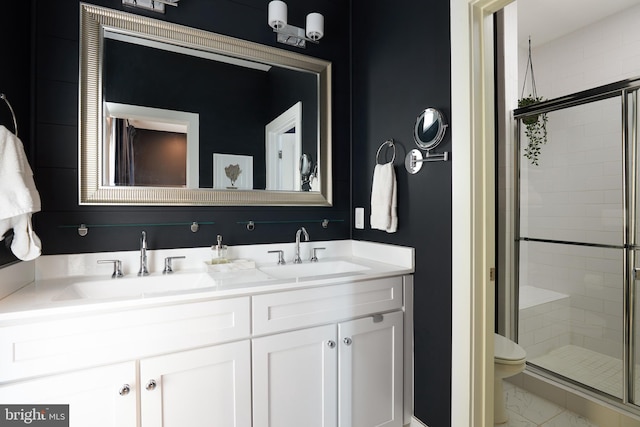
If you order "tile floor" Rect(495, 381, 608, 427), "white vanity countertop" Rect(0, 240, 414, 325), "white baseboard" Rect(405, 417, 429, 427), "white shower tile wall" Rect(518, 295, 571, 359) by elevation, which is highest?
"white vanity countertop" Rect(0, 240, 414, 325)

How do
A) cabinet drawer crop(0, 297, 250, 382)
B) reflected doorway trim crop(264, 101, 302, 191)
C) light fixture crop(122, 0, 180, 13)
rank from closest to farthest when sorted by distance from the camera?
cabinet drawer crop(0, 297, 250, 382) < light fixture crop(122, 0, 180, 13) < reflected doorway trim crop(264, 101, 302, 191)

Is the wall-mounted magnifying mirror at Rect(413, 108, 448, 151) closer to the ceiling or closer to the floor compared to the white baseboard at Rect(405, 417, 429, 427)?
closer to the ceiling

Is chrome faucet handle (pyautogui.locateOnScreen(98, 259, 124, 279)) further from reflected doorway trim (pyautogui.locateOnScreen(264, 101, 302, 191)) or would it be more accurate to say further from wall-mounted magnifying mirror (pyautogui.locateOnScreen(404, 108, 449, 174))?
wall-mounted magnifying mirror (pyautogui.locateOnScreen(404, 108, 449, 174))

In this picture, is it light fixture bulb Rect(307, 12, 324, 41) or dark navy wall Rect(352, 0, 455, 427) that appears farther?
light fixture bulb Rect(307, 12, 324, 41)

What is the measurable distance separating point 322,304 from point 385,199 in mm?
644

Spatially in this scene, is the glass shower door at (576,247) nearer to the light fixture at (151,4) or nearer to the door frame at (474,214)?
the door frame at (474,214)

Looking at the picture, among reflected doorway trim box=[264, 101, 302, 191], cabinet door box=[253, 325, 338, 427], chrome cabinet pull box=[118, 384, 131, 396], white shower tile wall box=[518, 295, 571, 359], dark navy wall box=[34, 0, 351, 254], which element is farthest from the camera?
white shower tile wall box=[518, 295, 571, 359]

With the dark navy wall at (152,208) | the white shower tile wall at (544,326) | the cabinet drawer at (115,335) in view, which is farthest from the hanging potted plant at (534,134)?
the cabinet drawer at (115,335)

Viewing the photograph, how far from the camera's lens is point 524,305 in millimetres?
2285

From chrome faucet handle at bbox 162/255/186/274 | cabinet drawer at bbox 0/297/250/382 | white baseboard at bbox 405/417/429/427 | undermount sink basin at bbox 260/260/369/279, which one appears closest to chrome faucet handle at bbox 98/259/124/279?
chrome faucet handle at bbox 162/255/186/274

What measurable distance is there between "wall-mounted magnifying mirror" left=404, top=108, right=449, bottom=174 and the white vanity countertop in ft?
1.45

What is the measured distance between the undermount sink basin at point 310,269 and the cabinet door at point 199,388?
1.64ft

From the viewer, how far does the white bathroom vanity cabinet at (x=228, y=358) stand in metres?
0.98

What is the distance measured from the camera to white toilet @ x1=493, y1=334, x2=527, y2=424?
62.3 inches
